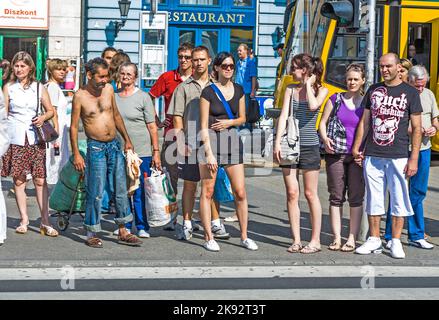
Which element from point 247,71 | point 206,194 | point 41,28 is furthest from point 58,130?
point 41,28

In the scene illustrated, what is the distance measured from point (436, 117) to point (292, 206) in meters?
1.82

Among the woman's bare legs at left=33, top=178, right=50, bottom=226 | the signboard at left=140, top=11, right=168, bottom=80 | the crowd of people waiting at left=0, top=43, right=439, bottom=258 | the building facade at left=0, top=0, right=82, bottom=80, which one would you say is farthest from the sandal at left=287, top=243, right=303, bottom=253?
the building facade at left=0, top=0, right=82, bottom=80

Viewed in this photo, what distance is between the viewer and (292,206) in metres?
8.93

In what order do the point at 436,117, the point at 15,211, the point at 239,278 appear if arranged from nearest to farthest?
the point at 239,278
the point at 436,117
the point at 15,211

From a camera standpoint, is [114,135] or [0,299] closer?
[0,299]

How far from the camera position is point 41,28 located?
1128 inches

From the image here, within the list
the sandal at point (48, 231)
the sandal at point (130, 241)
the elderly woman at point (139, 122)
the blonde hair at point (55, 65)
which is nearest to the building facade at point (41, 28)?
the blonde hair at point (55, 65)

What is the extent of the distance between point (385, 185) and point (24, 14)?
21636 mm

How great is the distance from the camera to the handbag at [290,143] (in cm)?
870

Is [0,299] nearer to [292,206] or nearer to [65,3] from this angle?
[292,206]

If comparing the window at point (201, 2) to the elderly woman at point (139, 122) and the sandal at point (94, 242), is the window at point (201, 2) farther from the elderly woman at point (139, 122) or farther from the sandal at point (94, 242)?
the sandal at point (94, 242)

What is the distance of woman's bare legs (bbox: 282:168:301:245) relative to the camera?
884cm

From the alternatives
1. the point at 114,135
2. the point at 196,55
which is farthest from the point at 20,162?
the point at 196,55

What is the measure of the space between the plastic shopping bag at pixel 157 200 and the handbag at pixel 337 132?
5.68ft
